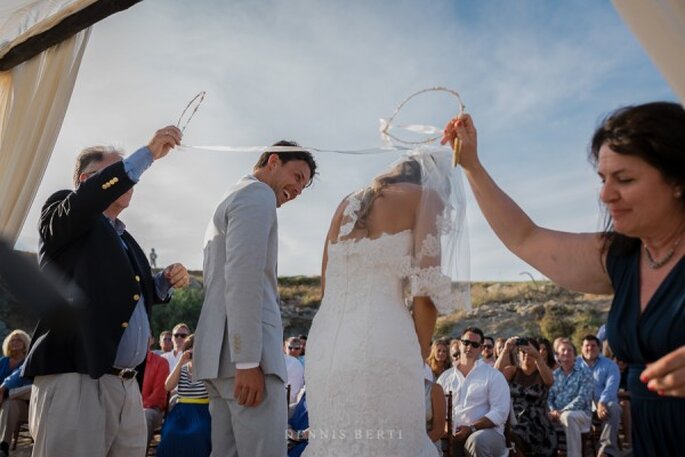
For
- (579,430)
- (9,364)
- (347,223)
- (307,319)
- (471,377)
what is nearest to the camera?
(347,223)

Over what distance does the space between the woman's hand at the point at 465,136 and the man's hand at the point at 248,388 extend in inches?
54.8

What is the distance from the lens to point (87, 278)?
2.63 meters

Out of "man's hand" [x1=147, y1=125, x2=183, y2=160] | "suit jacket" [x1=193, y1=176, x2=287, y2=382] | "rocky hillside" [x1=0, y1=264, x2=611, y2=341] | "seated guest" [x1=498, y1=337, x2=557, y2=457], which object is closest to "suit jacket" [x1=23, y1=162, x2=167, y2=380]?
"man's hand" [x1=147, y1=125, x2=183, y2=160]

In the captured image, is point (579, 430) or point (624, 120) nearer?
point (624, 120)

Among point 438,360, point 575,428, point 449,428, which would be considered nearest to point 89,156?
point 449,428

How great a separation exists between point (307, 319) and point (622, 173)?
34.4 meters

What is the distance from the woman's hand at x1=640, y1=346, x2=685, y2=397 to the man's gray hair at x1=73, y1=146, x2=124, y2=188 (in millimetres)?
2589

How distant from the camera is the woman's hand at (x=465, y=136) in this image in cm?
177

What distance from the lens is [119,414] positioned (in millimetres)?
2652

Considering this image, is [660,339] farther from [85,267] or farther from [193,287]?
[193,287]

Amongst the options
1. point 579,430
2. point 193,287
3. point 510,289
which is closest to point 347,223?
point 579,430

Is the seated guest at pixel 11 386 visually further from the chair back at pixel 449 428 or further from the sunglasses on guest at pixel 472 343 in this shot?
the sunglasses on guest at pixel 472 343

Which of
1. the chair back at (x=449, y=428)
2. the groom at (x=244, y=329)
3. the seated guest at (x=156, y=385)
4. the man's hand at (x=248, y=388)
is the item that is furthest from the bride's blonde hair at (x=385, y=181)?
the seated guest at (x=156, y=385)

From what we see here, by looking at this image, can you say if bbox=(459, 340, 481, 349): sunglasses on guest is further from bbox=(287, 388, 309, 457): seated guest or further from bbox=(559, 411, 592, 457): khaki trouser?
bbox=(287, 388, 309, 457): seated guest
